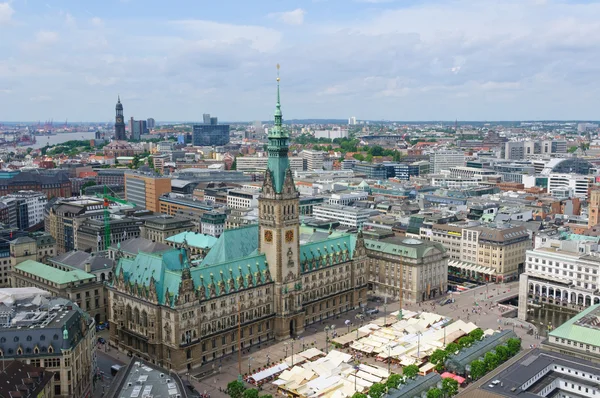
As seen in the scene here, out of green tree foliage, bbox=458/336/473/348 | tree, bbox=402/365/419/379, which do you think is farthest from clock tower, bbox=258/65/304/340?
green tree foliage, bbox=458/336/473/348

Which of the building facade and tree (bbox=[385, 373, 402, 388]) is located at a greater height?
the building facade

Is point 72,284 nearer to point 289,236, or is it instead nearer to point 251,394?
point 289,236

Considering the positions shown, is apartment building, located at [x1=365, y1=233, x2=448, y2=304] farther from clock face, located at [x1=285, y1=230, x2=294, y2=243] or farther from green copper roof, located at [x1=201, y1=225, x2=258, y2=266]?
green copper roof, located at [x1=201, y1=225, x2=258, y2=266]

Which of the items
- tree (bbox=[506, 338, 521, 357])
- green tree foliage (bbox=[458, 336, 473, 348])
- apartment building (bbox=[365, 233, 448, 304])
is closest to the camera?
tree (bbox=[506, 338, 521, 357])

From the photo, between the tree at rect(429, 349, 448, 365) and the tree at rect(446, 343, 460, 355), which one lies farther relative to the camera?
the tree at rect(446, 343, 460, 355)

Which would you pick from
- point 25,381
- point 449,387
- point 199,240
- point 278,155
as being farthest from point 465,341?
point 199,240

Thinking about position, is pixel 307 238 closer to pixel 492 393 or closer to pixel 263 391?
pixel 263 391

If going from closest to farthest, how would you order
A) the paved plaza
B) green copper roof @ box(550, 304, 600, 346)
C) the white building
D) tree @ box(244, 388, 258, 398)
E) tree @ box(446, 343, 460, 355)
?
1. tree @ box(244, 388, 258, 398)
2. green copper roof @ box(550, 304, 600, 346)
3. the paved plaza
4. tree @ box(446, 343, 460, 355)
5. the white building
